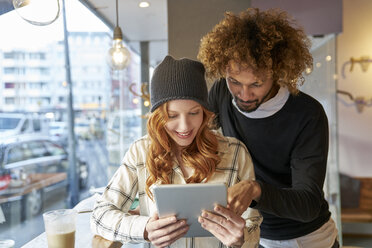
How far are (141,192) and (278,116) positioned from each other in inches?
27.6

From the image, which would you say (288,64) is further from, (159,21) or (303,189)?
(159,21)

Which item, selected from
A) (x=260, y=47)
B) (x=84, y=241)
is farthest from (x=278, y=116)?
(x=84, y=241)

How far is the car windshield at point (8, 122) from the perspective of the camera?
9.46 ft

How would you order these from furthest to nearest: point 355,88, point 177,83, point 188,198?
point 355,88 → point 177,83 → point 188,198

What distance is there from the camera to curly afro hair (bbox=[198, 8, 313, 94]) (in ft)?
4.91

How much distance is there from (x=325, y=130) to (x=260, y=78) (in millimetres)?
373

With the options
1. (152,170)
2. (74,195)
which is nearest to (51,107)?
(74,195)

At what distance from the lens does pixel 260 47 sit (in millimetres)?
1495

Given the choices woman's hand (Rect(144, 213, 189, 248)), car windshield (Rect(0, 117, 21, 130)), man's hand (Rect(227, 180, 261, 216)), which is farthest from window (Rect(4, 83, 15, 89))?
man's hand (Rect(227, 180, 261, 216))

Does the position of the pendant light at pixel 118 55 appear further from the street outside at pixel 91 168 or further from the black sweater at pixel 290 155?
the black sweater at pixel 290 155

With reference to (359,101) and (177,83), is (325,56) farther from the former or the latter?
(177,83)

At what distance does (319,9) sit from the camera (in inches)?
136

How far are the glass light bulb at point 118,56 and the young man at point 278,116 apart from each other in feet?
7.49

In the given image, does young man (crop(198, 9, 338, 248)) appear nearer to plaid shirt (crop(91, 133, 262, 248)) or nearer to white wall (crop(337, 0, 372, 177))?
plaid shirt (crop(91, 133, 262, 248))
